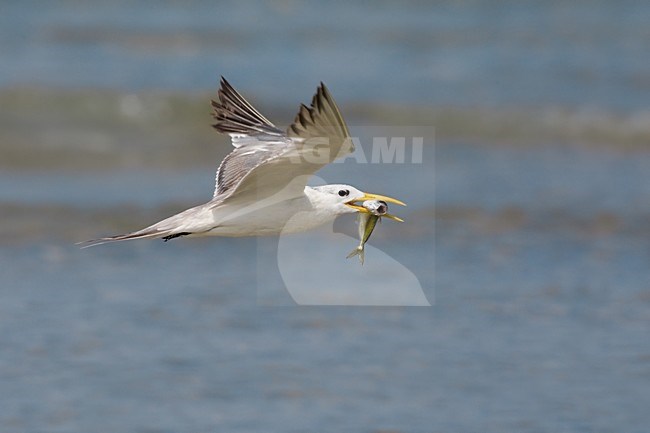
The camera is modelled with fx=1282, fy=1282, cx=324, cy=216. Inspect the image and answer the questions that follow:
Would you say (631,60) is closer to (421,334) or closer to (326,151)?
(421,334)

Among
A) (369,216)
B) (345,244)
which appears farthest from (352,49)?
(369,216)

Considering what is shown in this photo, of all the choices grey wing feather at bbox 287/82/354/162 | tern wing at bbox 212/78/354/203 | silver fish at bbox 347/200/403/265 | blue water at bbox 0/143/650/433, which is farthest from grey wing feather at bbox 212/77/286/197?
blue water at bbox 0/143/650/433

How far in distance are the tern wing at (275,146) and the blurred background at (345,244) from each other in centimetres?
168

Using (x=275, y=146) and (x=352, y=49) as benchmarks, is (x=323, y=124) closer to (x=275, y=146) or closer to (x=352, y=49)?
(x=275, y=146)

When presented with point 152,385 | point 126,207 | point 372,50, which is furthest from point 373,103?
point 152,385

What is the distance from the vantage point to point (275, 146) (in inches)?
283

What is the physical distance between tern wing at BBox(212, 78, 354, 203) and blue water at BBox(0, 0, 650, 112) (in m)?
9.36

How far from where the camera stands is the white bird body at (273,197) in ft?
19.1

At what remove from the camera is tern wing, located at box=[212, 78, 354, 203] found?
217 inches

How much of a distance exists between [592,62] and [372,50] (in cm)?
344

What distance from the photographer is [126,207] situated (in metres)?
12.4

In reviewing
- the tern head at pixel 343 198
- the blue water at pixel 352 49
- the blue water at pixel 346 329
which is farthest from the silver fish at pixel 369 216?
the blue water at pixel 352 49

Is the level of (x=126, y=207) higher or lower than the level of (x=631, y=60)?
lower

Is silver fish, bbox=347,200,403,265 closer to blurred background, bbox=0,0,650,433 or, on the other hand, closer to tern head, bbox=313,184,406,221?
tern head, bbox=313,184,406,221
